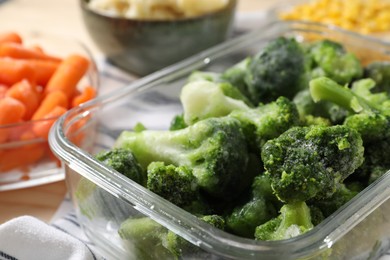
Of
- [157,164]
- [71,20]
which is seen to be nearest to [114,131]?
[157,164]

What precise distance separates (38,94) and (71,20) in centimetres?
87

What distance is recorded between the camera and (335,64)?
1330mm

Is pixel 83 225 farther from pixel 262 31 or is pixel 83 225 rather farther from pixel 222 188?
pixel 262 31

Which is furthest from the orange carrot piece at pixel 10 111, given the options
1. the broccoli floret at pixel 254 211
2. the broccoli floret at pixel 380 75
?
the broccoli floret at pixel 380 75

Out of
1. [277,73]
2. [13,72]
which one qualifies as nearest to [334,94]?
[277,73]

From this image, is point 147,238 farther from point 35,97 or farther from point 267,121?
point 35,97

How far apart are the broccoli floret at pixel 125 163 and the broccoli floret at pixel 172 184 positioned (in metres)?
0.06

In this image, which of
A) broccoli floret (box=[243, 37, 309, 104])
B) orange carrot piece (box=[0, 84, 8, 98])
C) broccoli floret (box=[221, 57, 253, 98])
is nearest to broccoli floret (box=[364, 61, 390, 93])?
broccoli floret (box=[243, 37, 309, 104])

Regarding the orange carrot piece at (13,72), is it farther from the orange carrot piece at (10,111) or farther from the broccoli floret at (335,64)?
the broccoli floret at (335,64)

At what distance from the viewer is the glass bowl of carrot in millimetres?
1316

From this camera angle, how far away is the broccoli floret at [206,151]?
100 centimetres

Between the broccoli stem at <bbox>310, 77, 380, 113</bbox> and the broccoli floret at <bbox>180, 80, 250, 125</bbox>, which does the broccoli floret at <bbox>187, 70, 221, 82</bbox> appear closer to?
the broccoli floret at <bbox>180, 80, 250, 125</bbox>

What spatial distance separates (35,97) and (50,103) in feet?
0.19

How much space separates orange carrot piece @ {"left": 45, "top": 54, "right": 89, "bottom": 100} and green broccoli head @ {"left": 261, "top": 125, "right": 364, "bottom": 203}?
766 millimetres
